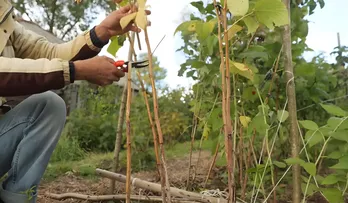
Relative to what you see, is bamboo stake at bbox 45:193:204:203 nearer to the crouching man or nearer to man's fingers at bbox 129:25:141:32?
the crouching man

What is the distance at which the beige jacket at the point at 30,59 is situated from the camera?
139 cm

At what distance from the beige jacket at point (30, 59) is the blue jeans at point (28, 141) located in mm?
219

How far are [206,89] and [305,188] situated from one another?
1077 millimetres

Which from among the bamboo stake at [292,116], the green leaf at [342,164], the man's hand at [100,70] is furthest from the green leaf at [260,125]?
the man's hand at [100,70]

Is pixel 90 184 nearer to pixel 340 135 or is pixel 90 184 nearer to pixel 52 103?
pixel 52 103

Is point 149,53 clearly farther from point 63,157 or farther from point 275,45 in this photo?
point 63,157

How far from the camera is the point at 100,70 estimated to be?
136 cm

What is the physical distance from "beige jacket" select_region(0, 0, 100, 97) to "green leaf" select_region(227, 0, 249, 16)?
661 millimetres

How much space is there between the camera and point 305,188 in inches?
56.8

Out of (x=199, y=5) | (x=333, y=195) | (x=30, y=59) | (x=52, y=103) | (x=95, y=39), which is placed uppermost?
(x=199, y=5)

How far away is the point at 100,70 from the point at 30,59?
0.28m

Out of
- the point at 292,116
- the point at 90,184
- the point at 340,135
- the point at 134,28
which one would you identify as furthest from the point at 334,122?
the point at 90,184

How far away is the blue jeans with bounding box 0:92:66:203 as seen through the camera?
1.61 meters

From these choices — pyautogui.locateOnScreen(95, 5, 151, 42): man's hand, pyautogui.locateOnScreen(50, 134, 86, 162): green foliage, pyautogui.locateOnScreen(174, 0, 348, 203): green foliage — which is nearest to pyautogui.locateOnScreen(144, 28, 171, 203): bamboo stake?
pyautogui.locateOnScreen(174, 0, 348, 203): green foliage
